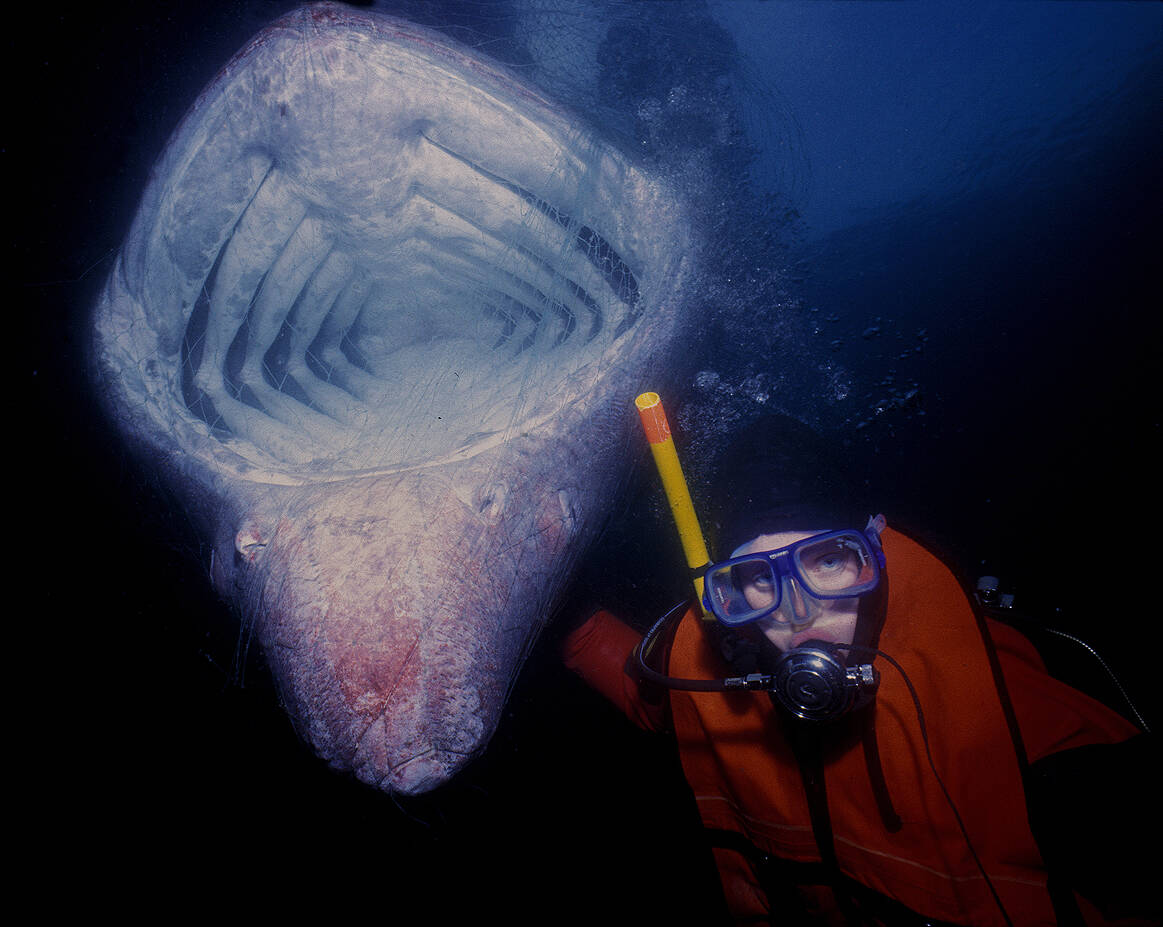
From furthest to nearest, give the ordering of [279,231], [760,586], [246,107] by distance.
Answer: [279,231] → [760,586] → [246,107]

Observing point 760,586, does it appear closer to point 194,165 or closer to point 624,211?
point 624,211

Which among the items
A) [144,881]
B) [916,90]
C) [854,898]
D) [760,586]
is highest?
[916,90]

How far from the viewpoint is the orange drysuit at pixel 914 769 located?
175 centimetres

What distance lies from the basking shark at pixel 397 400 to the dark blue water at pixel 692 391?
288 mm

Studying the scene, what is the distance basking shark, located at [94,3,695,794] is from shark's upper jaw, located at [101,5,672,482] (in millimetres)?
12

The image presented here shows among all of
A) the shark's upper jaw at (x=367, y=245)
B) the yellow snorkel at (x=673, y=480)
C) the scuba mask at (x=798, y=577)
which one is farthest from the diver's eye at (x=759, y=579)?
the shark's upper jaw at (x=367, y=245)

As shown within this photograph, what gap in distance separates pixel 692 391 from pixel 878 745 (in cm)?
192

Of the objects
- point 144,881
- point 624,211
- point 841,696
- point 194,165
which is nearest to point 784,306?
point 624,211

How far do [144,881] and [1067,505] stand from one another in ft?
56.3

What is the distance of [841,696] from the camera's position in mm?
1820

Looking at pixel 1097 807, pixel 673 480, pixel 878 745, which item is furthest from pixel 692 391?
pixel 1097 807

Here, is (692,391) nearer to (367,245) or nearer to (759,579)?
(759,579)

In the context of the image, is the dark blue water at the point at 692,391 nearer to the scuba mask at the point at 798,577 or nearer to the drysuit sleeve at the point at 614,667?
the drysuit sleeve at the point at 614,667

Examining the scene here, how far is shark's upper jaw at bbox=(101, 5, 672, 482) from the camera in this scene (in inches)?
77.0
